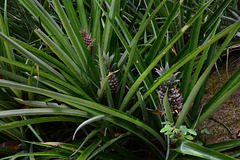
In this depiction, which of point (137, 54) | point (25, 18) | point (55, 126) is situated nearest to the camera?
point (137, 54)

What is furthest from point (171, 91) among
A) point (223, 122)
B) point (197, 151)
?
point (223, 122)

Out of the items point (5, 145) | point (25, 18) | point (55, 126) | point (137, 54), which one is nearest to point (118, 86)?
point (137, 54)

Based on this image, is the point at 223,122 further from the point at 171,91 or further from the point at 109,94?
the point at 109,94

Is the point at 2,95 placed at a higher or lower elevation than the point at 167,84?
lower

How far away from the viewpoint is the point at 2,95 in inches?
43.3

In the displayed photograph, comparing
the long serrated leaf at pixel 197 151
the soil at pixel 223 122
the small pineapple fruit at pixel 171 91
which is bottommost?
the soil at pixel 223 122

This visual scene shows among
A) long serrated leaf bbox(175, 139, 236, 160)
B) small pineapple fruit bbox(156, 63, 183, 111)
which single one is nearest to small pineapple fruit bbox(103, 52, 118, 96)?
small pineapple fruit bbox(156, 63, 183, 111)

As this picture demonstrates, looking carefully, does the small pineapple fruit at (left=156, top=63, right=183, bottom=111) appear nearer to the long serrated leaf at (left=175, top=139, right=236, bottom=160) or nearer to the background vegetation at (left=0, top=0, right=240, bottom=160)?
the background vegetation at (left=0, top=0, right=240, bottom=160)

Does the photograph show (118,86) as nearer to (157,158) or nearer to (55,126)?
(157,158)

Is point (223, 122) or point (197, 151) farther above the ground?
point (197, 151)

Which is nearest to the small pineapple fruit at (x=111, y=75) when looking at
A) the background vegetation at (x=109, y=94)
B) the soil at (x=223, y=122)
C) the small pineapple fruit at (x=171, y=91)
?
the background vegetation at (x=109, y=94)

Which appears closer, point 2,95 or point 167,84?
point 167,84

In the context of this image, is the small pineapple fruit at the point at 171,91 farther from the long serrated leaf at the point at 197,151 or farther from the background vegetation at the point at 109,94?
the long serrated leaf at the point at 197,151

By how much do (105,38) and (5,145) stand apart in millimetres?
770
